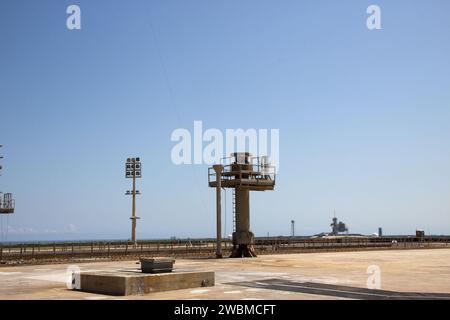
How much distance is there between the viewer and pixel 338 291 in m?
15.0

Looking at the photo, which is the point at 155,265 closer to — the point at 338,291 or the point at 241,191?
the point at 338,291

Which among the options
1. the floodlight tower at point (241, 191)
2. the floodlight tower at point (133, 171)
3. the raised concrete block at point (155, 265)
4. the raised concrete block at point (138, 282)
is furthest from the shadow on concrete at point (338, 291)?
the floodlight tower at point (133, 171)

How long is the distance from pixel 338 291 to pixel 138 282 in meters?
5.82

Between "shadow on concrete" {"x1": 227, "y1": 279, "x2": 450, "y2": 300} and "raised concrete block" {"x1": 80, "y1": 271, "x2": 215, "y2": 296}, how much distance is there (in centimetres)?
191

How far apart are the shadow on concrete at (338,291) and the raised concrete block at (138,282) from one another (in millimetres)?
1906

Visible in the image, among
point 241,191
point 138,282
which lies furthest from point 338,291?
point 241,191

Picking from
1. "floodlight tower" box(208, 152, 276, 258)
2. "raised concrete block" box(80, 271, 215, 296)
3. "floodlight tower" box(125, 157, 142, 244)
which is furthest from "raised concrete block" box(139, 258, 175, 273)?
"floodlight tower" box(125, 157, 142, 244)

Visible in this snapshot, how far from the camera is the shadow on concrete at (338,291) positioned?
1373cm

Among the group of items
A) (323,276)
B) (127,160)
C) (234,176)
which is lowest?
(323,276)
